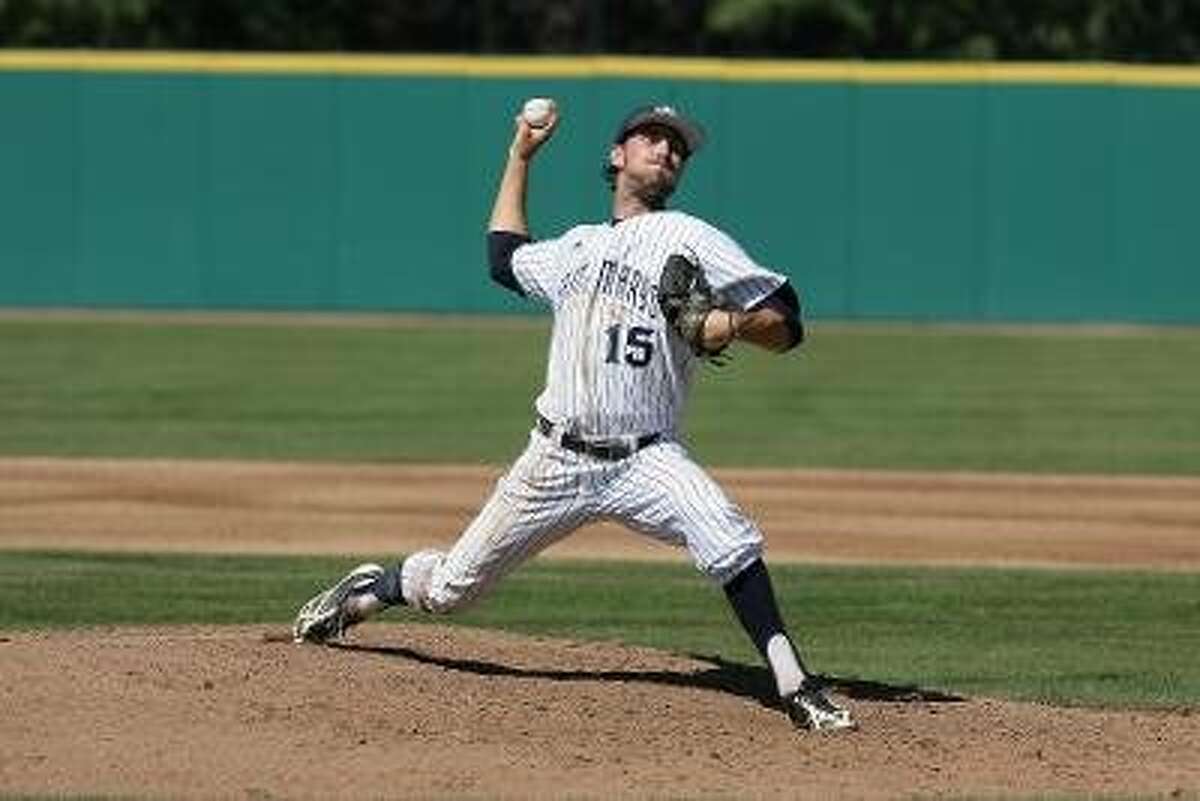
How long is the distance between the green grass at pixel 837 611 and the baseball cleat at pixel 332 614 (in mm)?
1659

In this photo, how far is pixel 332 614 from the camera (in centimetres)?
932

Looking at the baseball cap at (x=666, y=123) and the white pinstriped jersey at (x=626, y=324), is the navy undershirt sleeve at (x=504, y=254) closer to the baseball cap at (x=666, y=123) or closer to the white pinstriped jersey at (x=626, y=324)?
the white pinstriped jersey at (x=626, y=324)

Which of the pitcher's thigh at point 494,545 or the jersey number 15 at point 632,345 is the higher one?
the jersey number 15 at point 632,345

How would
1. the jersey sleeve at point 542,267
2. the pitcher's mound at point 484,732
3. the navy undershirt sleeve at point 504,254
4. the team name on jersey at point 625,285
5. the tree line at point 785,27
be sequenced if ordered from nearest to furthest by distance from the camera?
1. the pitcher's mound at point 484,732
2. the team name on jersey at point 625,285
3. the jersey sleeve at point 542,267
4. the navy undershirt sleeve at point 504,254
5. the tree line at point 785,27

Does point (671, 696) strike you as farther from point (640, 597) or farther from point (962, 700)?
point (640, 597)

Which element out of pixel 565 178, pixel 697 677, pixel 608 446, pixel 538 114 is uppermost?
pixel 538 114

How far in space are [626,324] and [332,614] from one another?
1527 millimetres

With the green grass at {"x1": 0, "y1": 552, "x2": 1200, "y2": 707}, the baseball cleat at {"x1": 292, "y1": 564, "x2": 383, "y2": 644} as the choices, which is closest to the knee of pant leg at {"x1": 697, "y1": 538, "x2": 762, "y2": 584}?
the baseball cleat at {"x1": 292, "y1": 564, "x2": 383, "y2": 644}

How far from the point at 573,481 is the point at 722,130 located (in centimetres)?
2003

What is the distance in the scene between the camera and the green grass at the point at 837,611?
34.1 ft

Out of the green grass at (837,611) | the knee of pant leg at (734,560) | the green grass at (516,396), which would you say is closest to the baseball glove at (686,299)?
the knee of pant leg at (734,560)

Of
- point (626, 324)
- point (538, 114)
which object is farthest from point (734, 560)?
point (538, 114)

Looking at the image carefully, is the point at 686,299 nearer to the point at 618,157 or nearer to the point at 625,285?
the point at 625,285

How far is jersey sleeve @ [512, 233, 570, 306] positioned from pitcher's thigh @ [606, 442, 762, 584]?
1.83 ft
